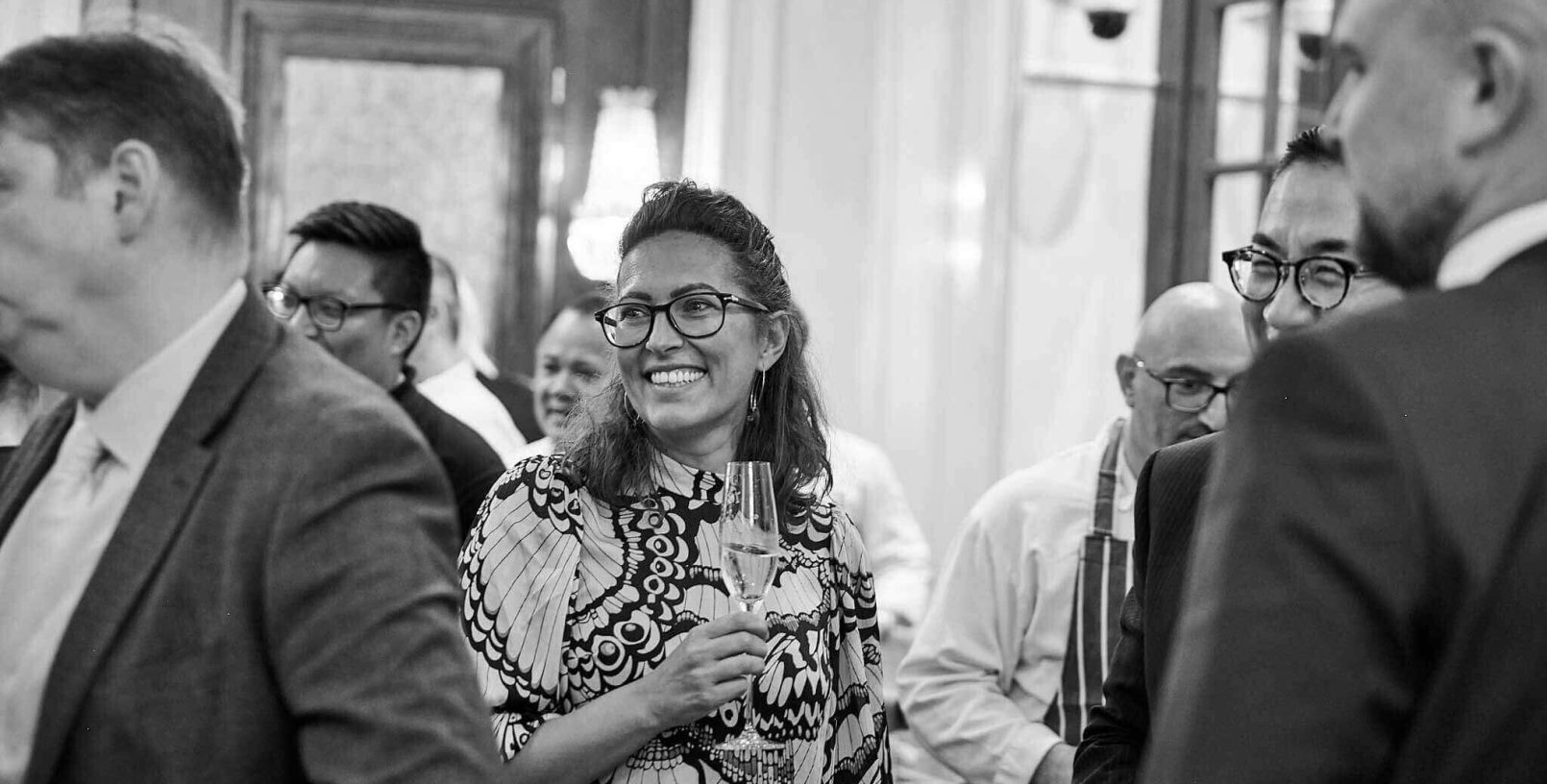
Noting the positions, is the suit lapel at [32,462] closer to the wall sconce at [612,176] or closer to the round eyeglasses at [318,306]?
the round eyeglasses at [318,306]

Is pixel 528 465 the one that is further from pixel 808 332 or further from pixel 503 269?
pixel 503 269

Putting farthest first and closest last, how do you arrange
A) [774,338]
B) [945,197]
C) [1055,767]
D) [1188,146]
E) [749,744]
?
[945,197] < [1188,146] < [1055,767] < [774,338] < [749,744]

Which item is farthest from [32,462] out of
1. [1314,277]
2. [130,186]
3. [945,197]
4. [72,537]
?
[945,197]

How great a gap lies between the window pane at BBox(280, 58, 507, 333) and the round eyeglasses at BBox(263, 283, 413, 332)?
260 centimetres

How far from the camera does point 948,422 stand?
19.3ft

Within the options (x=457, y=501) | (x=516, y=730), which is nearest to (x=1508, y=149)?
(x=516, y=730)

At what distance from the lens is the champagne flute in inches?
87.8

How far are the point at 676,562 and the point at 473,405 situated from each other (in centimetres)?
235

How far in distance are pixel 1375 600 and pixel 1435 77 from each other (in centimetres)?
32

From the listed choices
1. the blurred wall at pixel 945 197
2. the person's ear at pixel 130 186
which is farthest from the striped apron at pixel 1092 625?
the blurred wall at pixel 945 197

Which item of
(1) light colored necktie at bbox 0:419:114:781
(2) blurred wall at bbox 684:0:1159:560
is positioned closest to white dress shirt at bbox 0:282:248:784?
(1) light colored necktie at bbox 0:419:114:781

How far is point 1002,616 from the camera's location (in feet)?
10.0

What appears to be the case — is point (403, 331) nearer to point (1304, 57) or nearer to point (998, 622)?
point (998, 622)

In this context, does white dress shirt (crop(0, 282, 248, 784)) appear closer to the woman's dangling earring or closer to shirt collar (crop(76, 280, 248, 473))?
shirt collar (crop(76, 280, 248, 473))
